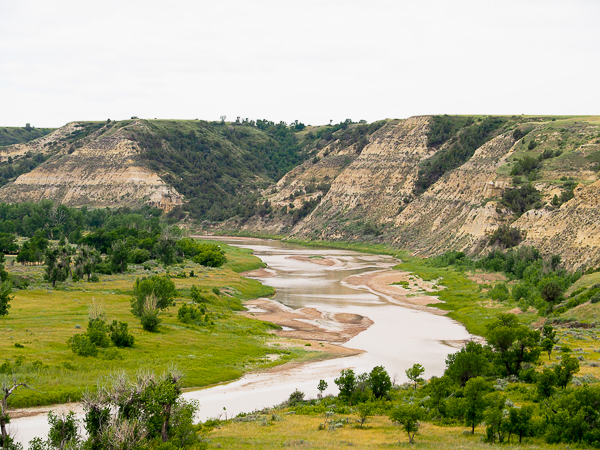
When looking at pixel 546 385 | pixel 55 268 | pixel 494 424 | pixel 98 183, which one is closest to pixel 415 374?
pixel 546 385

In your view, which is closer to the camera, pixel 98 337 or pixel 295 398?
pixel 295 398

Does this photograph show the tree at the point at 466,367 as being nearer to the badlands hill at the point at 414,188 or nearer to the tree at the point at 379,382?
the tree at the point at 379,382

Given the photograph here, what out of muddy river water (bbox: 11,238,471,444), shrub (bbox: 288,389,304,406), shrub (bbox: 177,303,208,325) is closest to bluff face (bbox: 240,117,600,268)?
muddy river water (bbox: 11,238,471,444)

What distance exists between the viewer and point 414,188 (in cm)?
14238

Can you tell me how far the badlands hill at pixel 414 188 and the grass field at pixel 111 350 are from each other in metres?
39.7

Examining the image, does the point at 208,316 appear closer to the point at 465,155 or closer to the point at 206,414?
the point at 206,414

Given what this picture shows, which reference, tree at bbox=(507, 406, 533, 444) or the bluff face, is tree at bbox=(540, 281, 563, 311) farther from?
tree at bbox=(507, 406, 533, 444)

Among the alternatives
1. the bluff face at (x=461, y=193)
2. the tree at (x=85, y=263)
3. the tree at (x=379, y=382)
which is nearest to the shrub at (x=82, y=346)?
the tree at (x=379, y=382)

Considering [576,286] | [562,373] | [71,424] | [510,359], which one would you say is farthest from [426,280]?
[71,424]

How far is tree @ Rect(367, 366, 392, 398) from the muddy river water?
3.47 meters

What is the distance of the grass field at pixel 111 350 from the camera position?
Result: 31094mm

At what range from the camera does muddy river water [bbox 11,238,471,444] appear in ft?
108

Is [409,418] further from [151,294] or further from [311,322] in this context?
[311,322]

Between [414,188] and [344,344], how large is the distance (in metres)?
100
